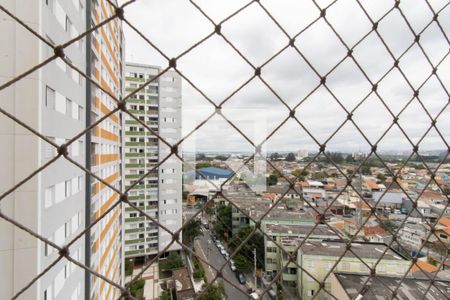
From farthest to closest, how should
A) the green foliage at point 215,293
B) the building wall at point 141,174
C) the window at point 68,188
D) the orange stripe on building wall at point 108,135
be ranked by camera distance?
the building wall at point 141,174 → the green foliage at point 215,293 → the orange stripe on building wall at point 108,135 → the window at point 68,188

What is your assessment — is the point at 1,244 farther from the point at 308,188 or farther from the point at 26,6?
the point at 308,188

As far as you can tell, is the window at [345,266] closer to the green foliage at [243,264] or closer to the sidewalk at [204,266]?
the green foliage at [243,264]

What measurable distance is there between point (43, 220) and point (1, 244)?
11.3 inches

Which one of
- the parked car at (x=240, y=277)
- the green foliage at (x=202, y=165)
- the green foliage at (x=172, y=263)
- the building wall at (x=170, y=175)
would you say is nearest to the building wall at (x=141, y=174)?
the building wall at (x=170, y=175)

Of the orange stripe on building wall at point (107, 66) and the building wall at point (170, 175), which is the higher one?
the orange stripe on building wall at point (107, 66)

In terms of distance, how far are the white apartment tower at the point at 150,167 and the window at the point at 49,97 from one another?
5.54 m

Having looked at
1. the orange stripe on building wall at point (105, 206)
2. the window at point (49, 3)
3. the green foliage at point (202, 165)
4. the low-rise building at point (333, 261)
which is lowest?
the low-rise building at point (333, 261)

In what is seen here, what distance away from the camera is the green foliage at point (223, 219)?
650cm

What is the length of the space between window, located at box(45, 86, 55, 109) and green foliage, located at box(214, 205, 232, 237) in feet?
16.4

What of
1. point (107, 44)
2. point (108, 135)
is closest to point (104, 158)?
point (108, 135)

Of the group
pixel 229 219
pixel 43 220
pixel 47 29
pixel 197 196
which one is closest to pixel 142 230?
pixel 197 196

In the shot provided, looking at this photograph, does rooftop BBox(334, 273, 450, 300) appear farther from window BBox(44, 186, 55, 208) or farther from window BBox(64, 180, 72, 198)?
window BBox(64, 180, 72, 198)

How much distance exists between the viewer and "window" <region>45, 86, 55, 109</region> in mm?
1879

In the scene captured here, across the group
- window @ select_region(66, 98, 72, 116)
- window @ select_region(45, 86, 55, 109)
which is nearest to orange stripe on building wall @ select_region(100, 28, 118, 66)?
window @ select_region(66, 98, 72, 116)
